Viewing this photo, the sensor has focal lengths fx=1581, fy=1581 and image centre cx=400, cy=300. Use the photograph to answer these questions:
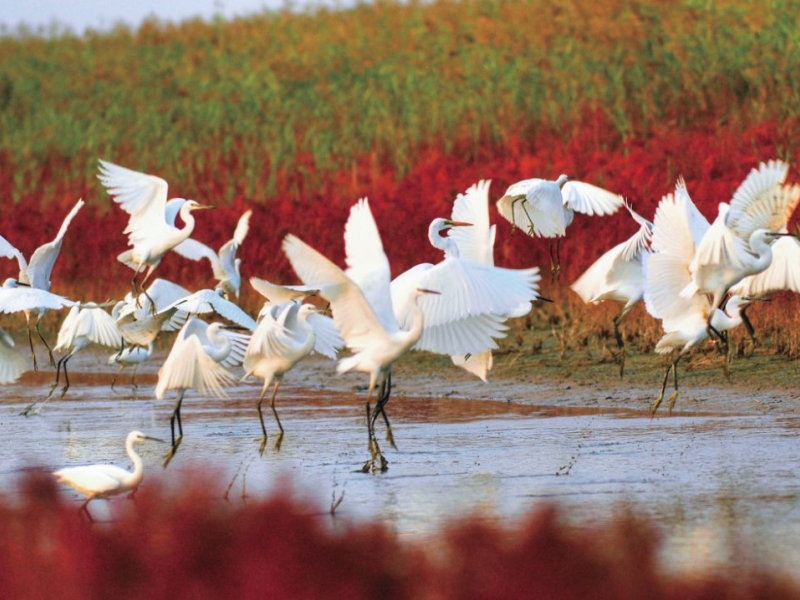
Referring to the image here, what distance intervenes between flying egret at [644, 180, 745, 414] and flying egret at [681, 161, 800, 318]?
215 millimetres

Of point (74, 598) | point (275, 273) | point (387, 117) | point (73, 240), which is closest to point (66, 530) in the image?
point (74, 598)

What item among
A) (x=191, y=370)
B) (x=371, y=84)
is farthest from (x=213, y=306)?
(x=371, y=84)

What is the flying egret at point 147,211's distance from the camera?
1058cm

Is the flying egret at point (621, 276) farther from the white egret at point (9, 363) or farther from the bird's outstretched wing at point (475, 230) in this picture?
the white egret at point (9, 363)

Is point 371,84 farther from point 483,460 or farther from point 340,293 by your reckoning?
point 340,293

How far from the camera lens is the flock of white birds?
7.78m

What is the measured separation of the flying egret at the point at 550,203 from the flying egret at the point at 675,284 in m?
0.46

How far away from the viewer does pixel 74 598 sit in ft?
14.4

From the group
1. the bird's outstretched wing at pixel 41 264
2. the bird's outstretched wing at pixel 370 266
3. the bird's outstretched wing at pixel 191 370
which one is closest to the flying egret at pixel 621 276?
the bird's outstretched wing at pixel 370 266

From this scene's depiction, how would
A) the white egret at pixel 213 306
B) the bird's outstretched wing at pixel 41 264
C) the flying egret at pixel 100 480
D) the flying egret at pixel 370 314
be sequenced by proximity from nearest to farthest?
1. the flying egret at pixel 100 480
2. the flying egret at pixel 370 314
3. the white egret at pixel 213 306
4. the bird's outstretched wing at pixel 41 264

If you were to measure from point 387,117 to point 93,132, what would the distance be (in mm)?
6282

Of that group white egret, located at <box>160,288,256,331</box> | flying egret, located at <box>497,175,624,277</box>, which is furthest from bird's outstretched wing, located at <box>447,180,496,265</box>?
white egret, located at <box>160,288,256,331</box>

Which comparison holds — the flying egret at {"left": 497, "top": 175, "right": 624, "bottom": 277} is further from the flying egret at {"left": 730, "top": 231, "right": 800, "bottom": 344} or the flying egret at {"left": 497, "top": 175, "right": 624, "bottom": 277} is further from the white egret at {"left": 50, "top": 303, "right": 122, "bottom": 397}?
the white egret at {"left": 50, "top": 303, "right": 122, "bottom": 397}

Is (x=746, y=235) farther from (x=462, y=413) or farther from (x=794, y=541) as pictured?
(x=794, y=541)
